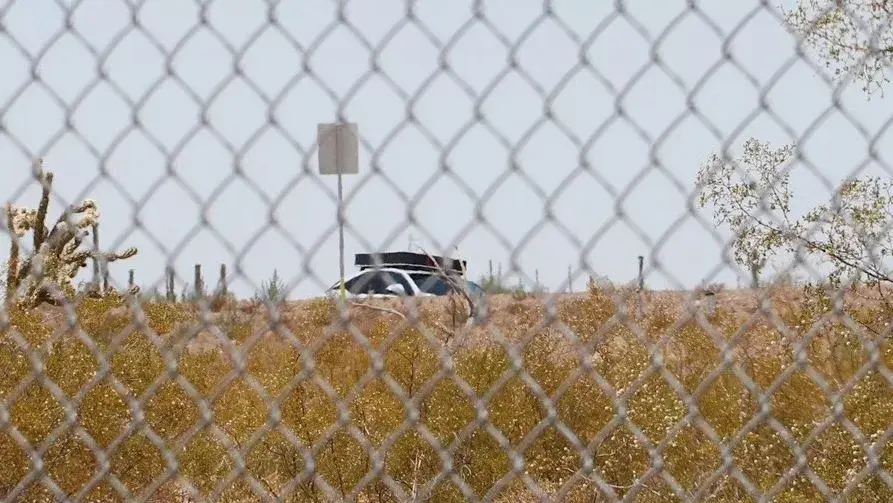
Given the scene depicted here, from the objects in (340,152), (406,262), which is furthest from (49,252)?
(340,152)

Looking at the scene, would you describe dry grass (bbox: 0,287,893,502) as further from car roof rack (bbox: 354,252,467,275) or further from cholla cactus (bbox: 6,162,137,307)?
car roof rack (bbox: 354,252,467,275)

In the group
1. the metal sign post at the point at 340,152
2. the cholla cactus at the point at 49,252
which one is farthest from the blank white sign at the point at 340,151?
the cholla cactus at the point at 49,252

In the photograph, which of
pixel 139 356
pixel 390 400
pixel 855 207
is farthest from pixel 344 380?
A: pixel 855 207

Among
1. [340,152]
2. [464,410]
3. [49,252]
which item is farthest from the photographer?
[464,410]

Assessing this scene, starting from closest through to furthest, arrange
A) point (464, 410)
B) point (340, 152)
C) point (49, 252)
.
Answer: point (340, 152) < point (49, 252) < point (464, 410)

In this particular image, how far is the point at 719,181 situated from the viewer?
11.6 feet

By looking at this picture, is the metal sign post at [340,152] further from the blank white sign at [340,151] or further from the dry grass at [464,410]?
the dry grass at [464,410]

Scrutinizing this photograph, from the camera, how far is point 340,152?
2188 mm

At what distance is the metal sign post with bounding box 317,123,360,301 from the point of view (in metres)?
2.18

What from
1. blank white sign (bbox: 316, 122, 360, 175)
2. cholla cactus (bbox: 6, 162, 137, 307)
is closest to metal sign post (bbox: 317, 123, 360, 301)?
blank white sign (bbox: 316, 122, 360, 175)

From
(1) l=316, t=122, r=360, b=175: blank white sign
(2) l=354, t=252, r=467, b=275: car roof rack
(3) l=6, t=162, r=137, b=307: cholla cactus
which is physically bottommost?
(2) l=354, t=252, r=467, b=275: car roof rack

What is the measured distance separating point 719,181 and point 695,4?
140cm

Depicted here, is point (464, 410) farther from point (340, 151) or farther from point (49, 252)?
point (340, 151)

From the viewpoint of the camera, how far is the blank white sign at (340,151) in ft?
7.16
